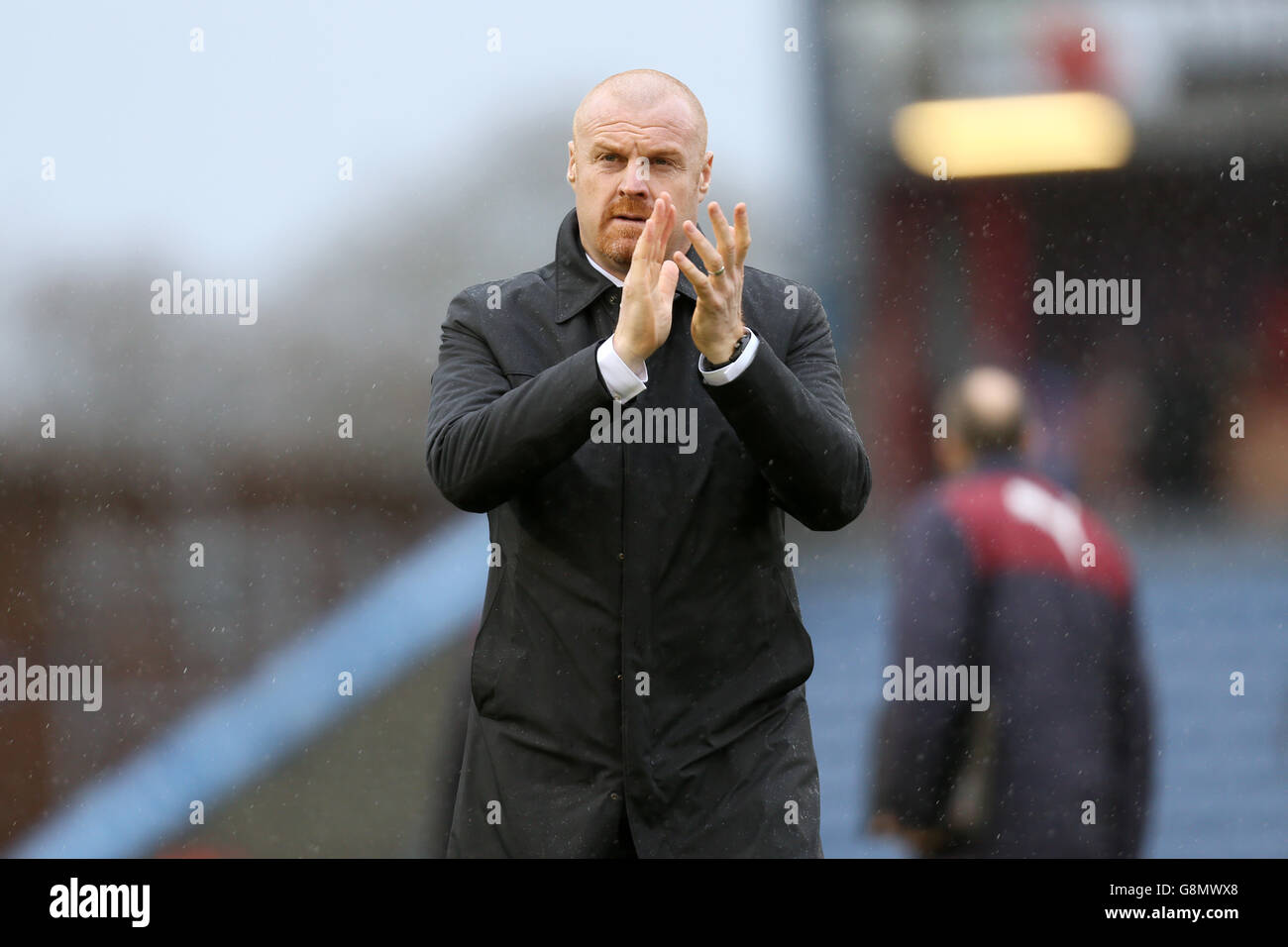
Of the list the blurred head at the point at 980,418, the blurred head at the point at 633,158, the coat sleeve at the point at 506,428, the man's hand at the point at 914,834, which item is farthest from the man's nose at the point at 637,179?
the man's hand at the point at 914,834

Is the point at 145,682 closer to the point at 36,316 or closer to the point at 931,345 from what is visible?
the point at 36,316

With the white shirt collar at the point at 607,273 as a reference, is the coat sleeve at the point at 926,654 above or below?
below

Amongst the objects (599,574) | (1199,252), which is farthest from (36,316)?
(1199,252)

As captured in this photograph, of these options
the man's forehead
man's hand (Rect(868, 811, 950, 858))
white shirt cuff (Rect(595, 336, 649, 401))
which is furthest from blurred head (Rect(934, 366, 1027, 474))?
white shirt cuff (Rect(595, 336, 649, 401))

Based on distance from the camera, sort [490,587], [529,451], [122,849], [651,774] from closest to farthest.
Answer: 1. [529,451]
2. [651,774]
3. [490,587]
4. [122,849]

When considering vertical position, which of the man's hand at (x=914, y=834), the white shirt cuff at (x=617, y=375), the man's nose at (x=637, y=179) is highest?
the man's nose at (x=637, y=179)

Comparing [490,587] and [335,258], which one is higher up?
[335,258]

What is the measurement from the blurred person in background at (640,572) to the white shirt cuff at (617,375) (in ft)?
0.17

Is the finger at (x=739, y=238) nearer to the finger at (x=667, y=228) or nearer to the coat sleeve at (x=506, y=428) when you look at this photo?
the finger at (x=667, y=228)

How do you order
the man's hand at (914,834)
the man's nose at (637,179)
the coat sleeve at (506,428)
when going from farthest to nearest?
the man's hand at (914,834)
the man's nose at (637,179)
the coat sleeve at (506,428)

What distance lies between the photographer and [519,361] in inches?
100

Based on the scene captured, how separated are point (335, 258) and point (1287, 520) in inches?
116

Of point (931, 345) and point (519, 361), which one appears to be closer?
point (519, 361)

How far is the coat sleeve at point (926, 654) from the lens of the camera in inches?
158
